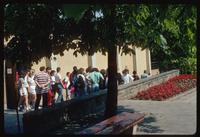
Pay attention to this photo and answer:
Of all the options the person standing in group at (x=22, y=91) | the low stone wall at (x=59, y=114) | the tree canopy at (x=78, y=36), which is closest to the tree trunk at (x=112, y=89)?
the tree canopy at (x=78, y=36)

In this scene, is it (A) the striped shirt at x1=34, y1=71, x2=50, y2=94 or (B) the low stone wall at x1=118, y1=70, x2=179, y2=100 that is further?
(B) the low stone wall at x1=118, y1=70, x2=179, y2=100

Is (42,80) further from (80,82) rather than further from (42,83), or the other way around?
(80,82)

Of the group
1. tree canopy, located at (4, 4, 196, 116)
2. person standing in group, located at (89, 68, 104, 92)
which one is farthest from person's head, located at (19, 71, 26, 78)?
tree canopy, located at (4, 4, 196, 116)

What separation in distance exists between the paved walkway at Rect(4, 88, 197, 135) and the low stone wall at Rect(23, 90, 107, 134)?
41cm

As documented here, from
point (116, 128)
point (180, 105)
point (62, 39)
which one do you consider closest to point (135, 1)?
point (116, 128)

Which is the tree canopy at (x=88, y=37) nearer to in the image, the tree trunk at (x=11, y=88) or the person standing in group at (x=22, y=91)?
the person standing in group at (x=22, y=91)

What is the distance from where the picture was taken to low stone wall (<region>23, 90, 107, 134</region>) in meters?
10.7

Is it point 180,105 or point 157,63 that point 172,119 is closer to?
point 180,105

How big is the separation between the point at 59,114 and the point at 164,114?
3874 mm

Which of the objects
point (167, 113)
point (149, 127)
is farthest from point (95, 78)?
point (149, 127)

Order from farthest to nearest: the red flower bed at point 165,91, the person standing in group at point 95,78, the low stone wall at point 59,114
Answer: the red flower bed at point 165,91 < the person standing in group at point 95,78 < the low stone wall at point 59,114

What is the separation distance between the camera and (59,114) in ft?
39.6

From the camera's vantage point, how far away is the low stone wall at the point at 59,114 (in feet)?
35.0

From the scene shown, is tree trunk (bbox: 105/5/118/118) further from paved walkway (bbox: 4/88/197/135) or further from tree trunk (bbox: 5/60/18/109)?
tree trunk (bbox: 5/60/18/109)
